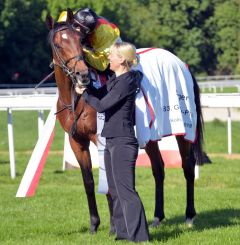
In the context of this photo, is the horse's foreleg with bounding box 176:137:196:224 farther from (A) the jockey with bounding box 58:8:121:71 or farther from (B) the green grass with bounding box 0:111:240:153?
(B) the green grass with bounding box 0:111:240:153

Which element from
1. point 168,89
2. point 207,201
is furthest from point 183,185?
point 168,89

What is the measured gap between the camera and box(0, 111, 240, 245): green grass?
8.71 m

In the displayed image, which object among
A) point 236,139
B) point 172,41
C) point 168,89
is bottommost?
point 172,41

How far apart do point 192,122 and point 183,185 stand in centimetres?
378

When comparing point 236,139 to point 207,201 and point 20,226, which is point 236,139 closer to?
point 207,201

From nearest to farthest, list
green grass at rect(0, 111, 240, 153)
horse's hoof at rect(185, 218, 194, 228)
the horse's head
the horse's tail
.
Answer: the horse's head
horse's hoof at rect(185, 218, 194, 228)
the horse's tail
green grass at rect(0, 111, 240, 153)

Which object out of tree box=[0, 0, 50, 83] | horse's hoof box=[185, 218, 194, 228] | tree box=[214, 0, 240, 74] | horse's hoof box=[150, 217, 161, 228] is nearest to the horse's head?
horse's hoof box=[150, 217, 161, 228]

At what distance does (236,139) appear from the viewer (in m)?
24.2

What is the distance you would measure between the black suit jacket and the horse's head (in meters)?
0.50

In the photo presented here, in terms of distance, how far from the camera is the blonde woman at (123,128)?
787 cm

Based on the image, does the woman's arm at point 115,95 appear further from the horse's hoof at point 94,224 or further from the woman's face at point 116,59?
the horse's hoof at point 94,224

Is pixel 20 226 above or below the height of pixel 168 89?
below

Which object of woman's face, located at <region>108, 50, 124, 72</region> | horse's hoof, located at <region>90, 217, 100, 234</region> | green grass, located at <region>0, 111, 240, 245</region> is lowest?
green grass, located at <region>0, 111, 240, 245</region>

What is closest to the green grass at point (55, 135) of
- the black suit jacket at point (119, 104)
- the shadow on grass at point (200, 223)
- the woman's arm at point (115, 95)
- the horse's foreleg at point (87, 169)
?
the shadow on grass at point (200, 223)
